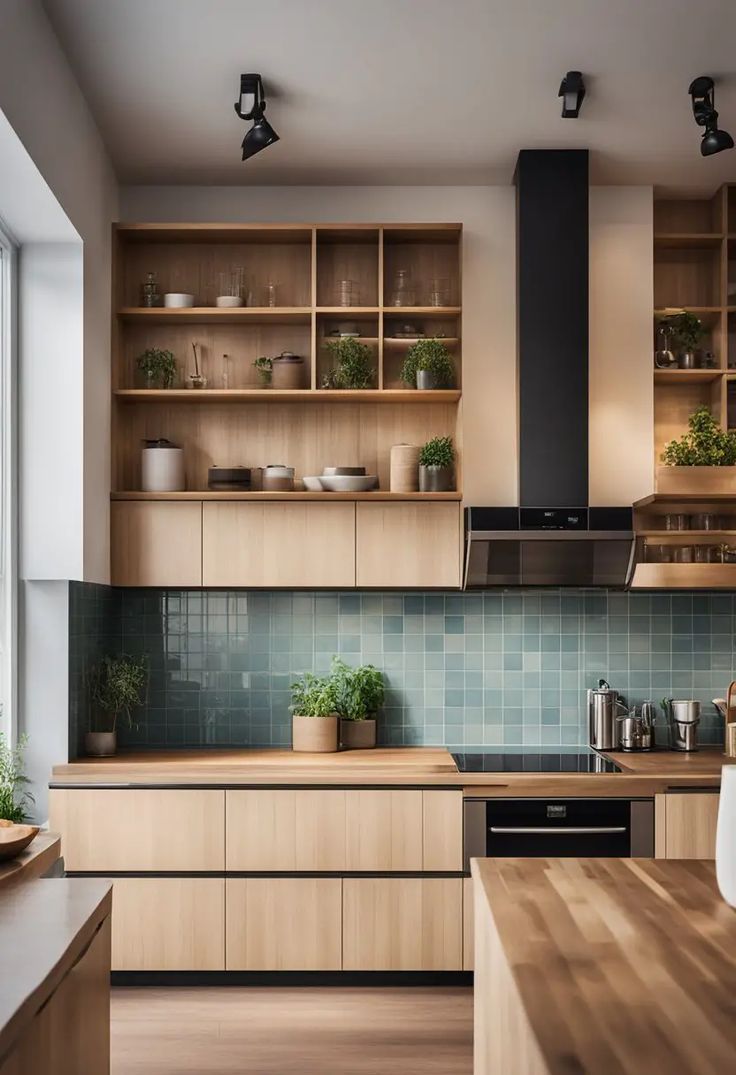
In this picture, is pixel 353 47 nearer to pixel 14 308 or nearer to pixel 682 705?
pixel 14 308

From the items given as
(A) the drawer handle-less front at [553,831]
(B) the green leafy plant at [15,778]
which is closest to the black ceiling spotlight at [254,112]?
(B) the green leafy plant at [15,778]

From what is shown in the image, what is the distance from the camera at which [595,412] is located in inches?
185

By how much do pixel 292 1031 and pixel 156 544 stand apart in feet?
6.43

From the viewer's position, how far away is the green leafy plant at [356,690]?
4.70 metres

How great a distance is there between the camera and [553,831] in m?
4.18

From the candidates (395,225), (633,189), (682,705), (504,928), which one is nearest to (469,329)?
(395,225)

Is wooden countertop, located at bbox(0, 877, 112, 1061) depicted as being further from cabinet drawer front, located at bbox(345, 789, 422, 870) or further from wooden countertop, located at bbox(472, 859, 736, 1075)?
cabinet drawer front, located at bbox(345, 789, 422, 870)

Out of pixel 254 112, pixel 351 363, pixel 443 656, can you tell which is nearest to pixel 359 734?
pixel 443 656

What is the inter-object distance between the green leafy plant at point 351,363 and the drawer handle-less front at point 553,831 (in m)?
1.89

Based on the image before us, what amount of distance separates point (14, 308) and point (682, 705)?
313 centimetres

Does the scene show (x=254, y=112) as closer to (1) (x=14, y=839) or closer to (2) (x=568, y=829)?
(1) (x=14, y=839)

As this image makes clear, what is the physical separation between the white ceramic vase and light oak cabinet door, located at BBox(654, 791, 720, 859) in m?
2.03

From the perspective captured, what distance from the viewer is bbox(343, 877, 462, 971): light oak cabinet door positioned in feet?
13.6

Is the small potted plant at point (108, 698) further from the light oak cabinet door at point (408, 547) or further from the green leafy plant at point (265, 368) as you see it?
the green leafy plant at point (265, 368)
